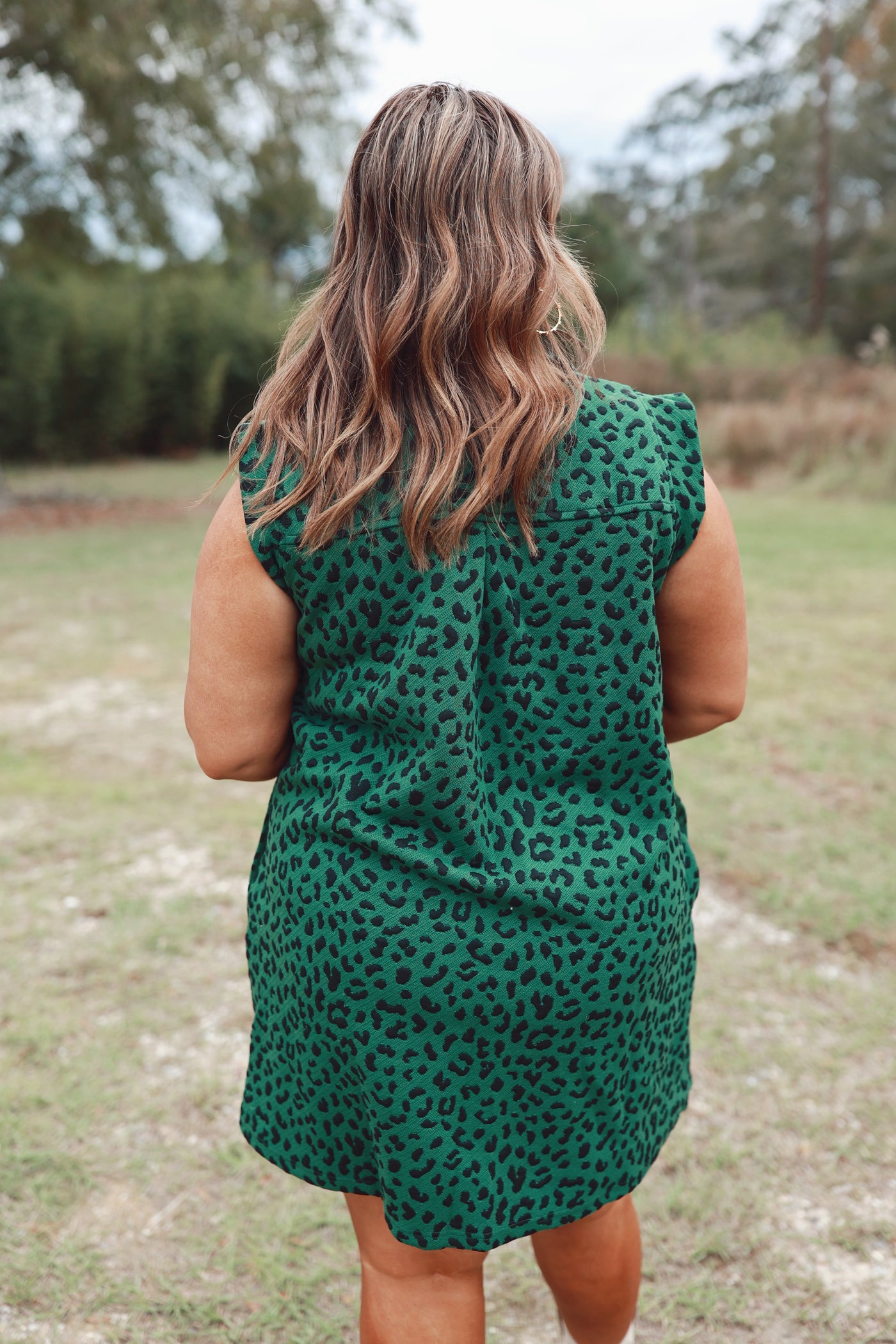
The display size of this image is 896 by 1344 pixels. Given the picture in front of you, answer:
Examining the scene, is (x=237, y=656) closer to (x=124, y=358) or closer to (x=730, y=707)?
(x=730, y=707)

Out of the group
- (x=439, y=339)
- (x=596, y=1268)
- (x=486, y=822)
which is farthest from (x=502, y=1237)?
(x=439, y=339)

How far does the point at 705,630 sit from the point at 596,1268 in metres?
0.87

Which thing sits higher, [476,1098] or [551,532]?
[551,532]

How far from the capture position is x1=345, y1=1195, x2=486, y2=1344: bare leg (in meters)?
1.23

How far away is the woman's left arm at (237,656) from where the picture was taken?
1.15 m

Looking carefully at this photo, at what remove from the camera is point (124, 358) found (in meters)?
15.9

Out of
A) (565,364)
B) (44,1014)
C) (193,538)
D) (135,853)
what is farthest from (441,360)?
(193,538)

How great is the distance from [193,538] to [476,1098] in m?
9.45

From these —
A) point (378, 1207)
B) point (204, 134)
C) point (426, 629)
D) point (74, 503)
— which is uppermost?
point (204, 134)

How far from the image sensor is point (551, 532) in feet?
3.61

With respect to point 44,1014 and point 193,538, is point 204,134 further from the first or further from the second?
point 44,1014

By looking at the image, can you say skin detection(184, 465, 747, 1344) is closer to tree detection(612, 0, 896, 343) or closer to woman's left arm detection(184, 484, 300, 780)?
woman's left arm detection(184, 484, 300, 780)

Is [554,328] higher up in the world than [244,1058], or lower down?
higher up

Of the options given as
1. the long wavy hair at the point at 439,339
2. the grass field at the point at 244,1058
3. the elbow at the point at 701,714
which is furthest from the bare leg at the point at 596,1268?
the long wavy hair at the point at 439,339
